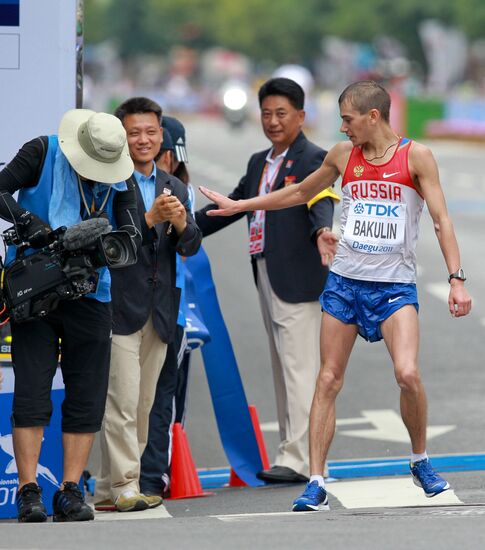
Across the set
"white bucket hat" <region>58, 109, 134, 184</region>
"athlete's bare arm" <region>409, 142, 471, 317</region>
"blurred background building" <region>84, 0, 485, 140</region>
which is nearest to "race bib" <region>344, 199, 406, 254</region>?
"athlete's bare arm" <region>409, 142, 471, 317</region>

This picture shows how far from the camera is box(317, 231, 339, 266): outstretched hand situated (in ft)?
26.6

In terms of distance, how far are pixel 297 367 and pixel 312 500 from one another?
1.55 metres

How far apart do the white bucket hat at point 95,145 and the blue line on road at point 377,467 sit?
2490 millimetres

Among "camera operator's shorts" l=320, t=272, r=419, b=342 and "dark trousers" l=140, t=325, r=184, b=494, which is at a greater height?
"camera operator's shorts" l=320, t=272, r=419, b=342

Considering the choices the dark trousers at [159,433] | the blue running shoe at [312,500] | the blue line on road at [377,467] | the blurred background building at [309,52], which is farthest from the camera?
the blurred background building at [309,52]

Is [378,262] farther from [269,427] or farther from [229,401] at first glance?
[269,427]

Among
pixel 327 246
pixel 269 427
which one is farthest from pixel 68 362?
pixel 269 427

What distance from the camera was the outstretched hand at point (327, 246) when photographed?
319 inches

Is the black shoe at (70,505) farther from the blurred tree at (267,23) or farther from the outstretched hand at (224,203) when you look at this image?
the blurred tree at (267,23)

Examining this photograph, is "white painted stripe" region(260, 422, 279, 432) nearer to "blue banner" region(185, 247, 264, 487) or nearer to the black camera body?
"blue banner" region(185, 247, 264, 487)

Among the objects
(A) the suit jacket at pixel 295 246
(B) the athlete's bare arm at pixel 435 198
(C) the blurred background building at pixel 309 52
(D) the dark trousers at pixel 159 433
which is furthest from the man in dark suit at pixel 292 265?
(C) the blurred background building at pixel 309 52

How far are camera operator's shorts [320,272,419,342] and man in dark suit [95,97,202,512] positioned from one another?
74cm

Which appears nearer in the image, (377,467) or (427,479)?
(427,479)

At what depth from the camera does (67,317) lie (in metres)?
6.90
